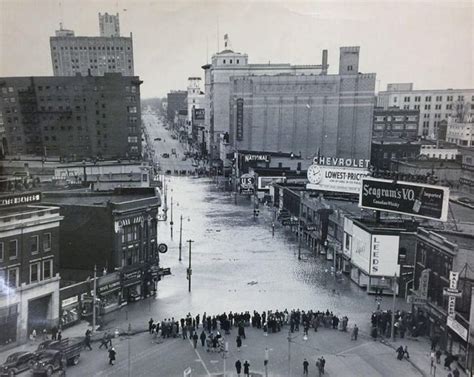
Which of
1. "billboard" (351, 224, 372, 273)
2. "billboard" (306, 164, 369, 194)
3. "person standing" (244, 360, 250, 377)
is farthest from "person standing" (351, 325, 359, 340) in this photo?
"billboard" (306, 164, 369, 194)

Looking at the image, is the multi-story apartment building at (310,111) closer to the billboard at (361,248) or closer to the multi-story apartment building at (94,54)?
the multi-story apartment building at (94,54)

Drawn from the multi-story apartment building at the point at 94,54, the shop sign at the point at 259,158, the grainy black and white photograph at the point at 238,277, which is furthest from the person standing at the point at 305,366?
the multi-story apartment building at the point at 94,54

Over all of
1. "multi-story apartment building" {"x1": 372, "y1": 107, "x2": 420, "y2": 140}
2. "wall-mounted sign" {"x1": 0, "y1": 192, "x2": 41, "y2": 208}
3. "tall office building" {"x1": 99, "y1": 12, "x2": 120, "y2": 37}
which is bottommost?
"wall-mounted sign" {"x1": 0, "y1": 192, "x2": 41, "y2": 208}

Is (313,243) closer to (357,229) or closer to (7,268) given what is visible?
(357,229)

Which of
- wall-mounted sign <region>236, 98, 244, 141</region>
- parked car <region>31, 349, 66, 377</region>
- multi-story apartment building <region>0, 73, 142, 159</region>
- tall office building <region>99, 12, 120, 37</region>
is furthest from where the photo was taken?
tall office building <region>99, 12, 120, 37</region>

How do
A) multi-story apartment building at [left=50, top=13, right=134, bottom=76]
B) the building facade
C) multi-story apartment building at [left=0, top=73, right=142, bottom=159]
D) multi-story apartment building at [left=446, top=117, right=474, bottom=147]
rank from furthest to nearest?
multi-story apartment building at [left=50, top=13, right=134, bottom=76] < multi-story apartment building at [left=446, top=117, right=474, bottom=147] < multi-story apartment building at [left=0, top=73, right=142, bottom=159] < the building facade

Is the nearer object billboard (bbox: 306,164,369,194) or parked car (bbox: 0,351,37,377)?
parked car (bbox: 0,351,37,377)

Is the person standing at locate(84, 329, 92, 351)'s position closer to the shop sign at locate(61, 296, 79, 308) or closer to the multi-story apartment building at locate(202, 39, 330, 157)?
the shop sign at locate(61, 296, 79, 308)
